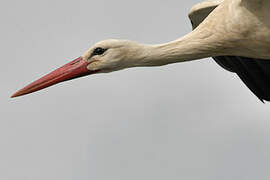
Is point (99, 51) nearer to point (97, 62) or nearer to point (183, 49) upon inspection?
point (97, 62)

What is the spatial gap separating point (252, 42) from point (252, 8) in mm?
382

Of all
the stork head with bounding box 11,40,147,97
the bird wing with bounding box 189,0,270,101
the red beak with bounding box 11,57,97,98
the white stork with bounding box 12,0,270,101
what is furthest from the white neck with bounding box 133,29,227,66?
the bird wing with bounding box 189,0,270,101

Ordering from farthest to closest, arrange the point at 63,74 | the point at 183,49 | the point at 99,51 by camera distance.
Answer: the point at 63,74
the point at 99,51
the point at 183,49

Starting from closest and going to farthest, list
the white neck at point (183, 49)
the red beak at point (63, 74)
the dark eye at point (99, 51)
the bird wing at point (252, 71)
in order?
1. the white neck at point (183, 49)
2. the dark eye at point (99, 51)
3. the red beak at point (63, 74)
4. the bird wing at point (252, 71)

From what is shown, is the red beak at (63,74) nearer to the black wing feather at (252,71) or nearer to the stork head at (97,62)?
the stork head at (97,62)

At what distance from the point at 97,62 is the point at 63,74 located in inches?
19.0

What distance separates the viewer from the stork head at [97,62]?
9.79 metres

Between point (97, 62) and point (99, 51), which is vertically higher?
point (99, 51)

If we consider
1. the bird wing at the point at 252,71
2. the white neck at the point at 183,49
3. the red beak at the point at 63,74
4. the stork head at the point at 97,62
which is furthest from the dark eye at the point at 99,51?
the bird wing at the point at 252,71

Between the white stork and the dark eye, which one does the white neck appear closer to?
the white stork

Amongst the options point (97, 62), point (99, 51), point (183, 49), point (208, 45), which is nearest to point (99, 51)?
point (99, 51)

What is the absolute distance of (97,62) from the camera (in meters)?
10.0

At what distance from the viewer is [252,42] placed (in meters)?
9.79

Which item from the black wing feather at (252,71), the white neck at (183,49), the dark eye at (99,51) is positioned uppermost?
the dark eye at (99,51)
